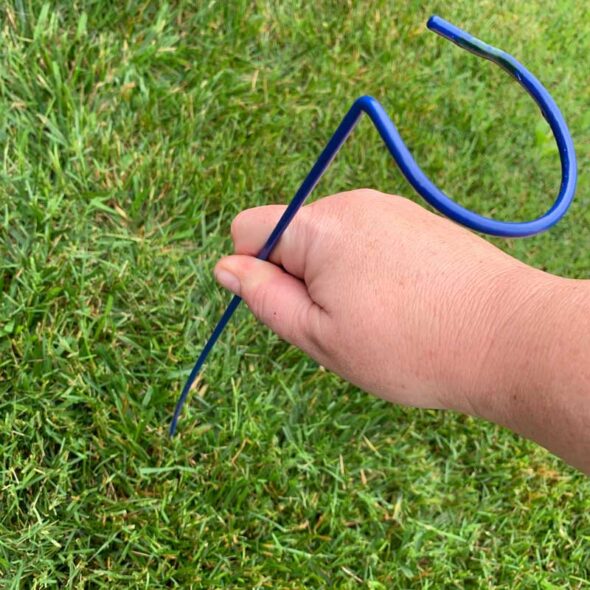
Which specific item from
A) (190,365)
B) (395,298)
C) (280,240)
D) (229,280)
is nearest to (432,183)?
(395,298)

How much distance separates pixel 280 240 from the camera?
1.24 metres

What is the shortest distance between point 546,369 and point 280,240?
0.49 meters

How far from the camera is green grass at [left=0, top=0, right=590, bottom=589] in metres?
1.56

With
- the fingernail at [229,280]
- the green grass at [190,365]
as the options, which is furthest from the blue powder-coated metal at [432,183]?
the green grass at [190,365]

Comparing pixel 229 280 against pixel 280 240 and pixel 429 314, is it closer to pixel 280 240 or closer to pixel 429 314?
pixel 280 240

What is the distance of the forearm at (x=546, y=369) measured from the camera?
37.1 inches

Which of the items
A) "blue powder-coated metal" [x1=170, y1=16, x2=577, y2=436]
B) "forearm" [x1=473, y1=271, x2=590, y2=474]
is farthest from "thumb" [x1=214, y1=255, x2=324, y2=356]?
"forearm" [x1=473, y1=271, x2=590, y2=474]

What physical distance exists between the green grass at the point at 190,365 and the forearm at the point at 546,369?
0.79 m

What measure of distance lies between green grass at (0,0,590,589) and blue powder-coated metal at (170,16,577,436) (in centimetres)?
70

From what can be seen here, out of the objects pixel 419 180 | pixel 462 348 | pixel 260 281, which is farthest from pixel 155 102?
pixel 419 180

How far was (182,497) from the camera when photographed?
1626 millimetres

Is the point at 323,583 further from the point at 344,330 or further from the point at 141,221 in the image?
the point at 141,221

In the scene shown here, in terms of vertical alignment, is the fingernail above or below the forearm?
below

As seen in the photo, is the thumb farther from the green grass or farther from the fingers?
the green grass
